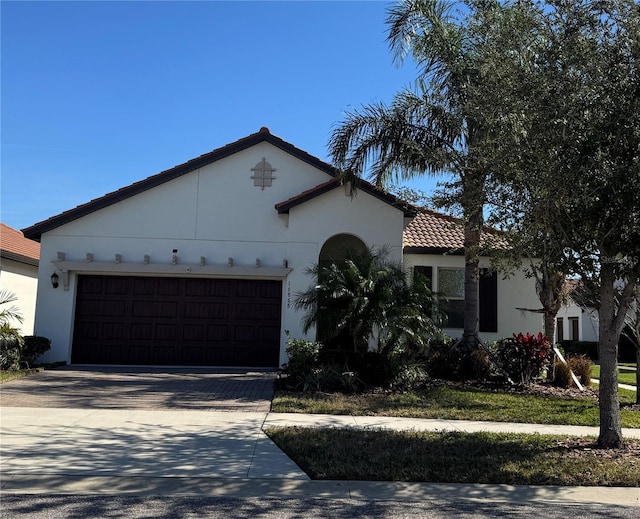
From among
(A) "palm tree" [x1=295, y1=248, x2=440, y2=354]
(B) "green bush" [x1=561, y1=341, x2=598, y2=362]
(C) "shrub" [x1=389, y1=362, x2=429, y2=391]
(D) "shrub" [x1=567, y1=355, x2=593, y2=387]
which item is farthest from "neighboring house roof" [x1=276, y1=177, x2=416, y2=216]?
(B) "green bush" [x1=561, y1=341, x2=598, y2=362]

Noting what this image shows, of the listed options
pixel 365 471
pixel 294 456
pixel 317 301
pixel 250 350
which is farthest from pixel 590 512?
pixel 250 350

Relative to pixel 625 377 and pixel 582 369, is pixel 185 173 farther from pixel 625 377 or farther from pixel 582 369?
pixel 625 377

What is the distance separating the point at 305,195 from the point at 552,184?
882cm

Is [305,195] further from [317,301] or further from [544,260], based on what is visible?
[544,260]

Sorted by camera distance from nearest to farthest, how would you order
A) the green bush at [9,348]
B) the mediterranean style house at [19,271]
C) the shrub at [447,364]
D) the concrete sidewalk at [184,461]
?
the concrete sidewalk at [184,461], the green bush at [9,348], the shrub at [447,364], the mediterranean style house at [19,271]

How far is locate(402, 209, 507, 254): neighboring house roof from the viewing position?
16641 millimetres

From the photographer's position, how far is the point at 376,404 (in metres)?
10.6

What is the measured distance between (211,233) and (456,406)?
8220 mm

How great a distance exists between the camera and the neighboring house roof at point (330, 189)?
1517 cm

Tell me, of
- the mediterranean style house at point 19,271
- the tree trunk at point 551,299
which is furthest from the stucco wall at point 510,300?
the mediterranean style house at point 19,271

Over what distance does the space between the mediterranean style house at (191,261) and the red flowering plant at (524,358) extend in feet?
12.1

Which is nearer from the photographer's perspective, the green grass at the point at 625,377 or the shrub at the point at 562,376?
the shrub at the point at 562,376

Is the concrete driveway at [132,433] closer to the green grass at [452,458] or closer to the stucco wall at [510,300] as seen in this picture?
the green grass at [452,458]

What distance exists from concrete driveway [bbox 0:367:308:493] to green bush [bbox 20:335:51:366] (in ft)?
4.96
